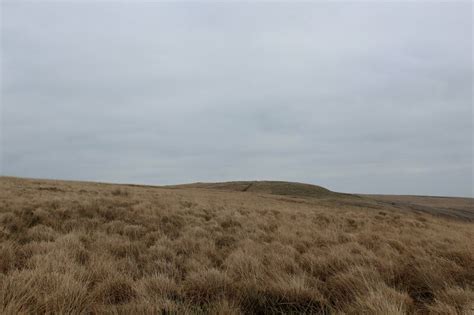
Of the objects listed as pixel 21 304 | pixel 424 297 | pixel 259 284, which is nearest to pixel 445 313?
pixel 424 297

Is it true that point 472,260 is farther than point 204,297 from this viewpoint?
Yes

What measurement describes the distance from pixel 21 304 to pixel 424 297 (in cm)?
477

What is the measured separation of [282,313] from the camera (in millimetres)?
3309

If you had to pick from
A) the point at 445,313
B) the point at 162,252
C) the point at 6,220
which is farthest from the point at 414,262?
the point at 6,220

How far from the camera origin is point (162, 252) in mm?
5707

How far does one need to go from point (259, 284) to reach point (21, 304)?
274 centimetres

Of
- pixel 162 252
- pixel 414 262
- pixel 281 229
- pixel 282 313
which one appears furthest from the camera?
pixel 281 229

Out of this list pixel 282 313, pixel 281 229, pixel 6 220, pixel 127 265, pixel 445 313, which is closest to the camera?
pixel 445 313

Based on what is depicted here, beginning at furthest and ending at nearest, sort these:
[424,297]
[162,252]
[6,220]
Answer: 1. [6,220]
2. [162,252]
3. [424,297]

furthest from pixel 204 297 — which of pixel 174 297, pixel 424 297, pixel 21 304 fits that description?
pixel 424 297

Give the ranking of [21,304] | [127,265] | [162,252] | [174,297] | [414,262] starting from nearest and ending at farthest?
[21,304] → [174,297] → [127,265] → [414,262] → [162,252]

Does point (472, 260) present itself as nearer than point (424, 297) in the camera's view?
No

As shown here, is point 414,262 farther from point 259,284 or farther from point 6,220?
point 6,220

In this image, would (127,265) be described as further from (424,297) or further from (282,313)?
(424,297)
